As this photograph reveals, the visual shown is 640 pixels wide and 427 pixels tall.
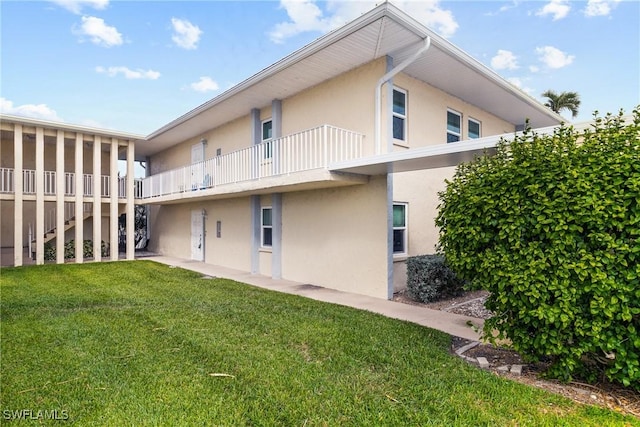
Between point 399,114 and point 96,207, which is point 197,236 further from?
point 399,114

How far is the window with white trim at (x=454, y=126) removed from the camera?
38.5 feet

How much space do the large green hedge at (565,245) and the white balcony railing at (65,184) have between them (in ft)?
55.1

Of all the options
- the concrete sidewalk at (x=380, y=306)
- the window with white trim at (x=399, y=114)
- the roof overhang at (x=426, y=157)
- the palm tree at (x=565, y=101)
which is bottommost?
the concrete sidewalk at (x=380, y=306)

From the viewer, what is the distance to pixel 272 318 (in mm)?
6738

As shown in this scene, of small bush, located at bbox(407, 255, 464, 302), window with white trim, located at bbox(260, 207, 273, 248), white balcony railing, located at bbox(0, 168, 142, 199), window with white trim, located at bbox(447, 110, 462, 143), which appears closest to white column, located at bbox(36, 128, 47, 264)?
white balcony railing, located at bbox(0, 168, 142, 199)

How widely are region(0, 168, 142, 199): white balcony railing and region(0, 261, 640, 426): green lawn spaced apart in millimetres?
9695

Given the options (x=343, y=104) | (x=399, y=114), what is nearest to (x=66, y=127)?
(x=343, y=104)

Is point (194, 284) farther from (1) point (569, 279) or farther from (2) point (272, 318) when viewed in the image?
(1) point (569, 279)

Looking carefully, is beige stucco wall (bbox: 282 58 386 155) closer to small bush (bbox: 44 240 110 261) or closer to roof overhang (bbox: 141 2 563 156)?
roof overhang (bbox: 141 2 563 156)

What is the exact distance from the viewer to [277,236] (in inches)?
473

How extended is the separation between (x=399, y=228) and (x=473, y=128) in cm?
564

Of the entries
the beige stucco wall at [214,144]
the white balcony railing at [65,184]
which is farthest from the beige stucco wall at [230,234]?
the white balcony railing at [65,184]

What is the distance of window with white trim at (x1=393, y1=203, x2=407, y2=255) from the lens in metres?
9.75

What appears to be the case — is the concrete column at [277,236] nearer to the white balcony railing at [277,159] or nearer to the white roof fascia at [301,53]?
the white balcony railing at [277,159]
